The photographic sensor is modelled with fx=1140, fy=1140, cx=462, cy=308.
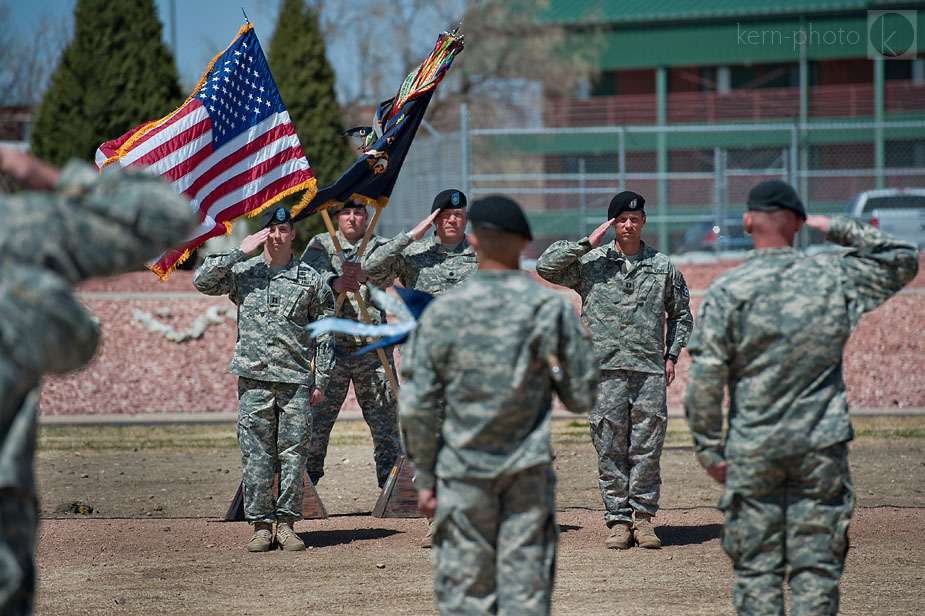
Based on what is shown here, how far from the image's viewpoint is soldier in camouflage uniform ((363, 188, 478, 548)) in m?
8.29

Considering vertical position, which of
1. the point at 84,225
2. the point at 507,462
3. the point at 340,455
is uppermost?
the point at 84,225

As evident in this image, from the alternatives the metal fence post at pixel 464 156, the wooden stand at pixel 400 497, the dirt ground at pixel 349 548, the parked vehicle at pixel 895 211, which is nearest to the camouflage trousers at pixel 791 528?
the dirt ground at pixel 349 548

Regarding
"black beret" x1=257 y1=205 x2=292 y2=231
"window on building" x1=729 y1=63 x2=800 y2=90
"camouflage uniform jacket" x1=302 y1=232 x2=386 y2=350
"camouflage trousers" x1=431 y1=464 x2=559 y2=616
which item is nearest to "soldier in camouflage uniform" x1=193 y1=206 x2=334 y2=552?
"black beret" x1=257 y1=205 x2=292 y2=231

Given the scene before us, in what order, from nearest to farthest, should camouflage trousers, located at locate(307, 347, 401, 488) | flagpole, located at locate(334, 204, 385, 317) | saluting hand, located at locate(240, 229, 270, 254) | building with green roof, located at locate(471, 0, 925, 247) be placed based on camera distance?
saluting hand, located at locate(240, 229, 270, 254), flagpole, located at locate(334, 204, 385, 317), camouflage trousers, located at locate(307, 347, 401, 488), building with green roof, located at locate(471, 0, 925, 247)

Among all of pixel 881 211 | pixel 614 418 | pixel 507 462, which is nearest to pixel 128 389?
pixel 614 418

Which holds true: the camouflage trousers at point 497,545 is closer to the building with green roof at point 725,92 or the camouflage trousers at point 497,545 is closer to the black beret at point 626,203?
the black beret at point 626,203

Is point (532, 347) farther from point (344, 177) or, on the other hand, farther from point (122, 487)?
point (122, 487)

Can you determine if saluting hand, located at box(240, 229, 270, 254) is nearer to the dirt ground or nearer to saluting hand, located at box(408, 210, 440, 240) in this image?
saluting hand, located at box(408, 210, 440, 240)

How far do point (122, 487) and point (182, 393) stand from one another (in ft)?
20.7

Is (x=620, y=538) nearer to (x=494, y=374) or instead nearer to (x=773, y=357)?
(x=773, y=357)

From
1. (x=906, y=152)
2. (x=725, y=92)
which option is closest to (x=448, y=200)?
(x=906, y=152)

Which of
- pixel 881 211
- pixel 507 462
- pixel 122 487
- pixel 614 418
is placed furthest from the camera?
pixel 881 211

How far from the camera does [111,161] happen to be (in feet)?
26.6

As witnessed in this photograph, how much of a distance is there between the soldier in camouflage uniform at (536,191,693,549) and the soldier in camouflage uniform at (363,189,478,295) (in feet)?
2.23
